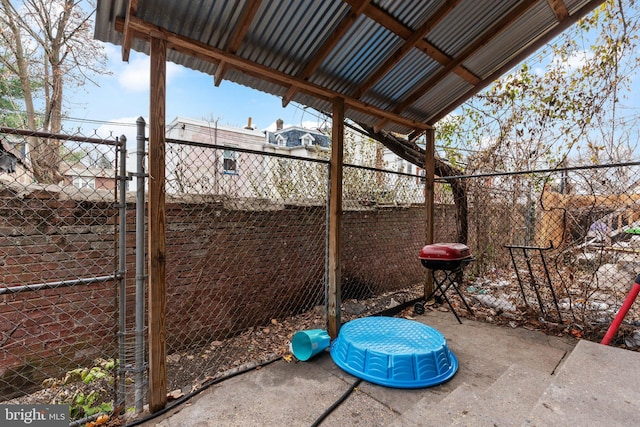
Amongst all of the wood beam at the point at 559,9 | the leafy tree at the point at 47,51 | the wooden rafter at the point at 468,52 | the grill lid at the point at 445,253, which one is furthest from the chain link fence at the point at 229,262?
the leafy tree at the point at 47,51

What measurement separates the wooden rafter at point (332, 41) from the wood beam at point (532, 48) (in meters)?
1.87

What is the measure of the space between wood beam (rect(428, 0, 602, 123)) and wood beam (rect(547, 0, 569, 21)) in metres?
0.05

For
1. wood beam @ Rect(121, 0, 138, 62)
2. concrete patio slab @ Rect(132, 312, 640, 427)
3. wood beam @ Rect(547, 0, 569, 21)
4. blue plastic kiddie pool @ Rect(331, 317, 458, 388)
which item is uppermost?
wood beam @ Rect(547, 0, 569, 21)

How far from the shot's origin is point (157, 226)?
6.30 ft

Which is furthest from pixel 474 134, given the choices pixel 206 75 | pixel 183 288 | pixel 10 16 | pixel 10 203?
pixel 10 16

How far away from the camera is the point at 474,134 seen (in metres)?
5.96

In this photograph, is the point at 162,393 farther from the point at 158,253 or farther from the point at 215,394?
the point at 158,253

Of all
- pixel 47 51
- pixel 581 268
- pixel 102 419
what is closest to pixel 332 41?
pixel 102 419

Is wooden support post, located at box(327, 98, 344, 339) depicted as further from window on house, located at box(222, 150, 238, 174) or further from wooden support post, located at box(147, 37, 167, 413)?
wooden support post, located at box(147, 37, 167, 413)

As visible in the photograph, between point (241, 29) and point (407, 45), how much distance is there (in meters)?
1.40

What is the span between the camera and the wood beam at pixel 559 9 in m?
2.44

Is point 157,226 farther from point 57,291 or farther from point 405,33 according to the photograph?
point 405,33

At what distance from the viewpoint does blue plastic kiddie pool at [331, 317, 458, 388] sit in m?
→ 2.28

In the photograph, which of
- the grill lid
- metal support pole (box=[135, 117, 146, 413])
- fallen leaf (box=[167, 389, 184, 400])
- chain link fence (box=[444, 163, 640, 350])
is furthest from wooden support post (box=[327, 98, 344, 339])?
chain link fence (box=[444, 163, 640, 350])
